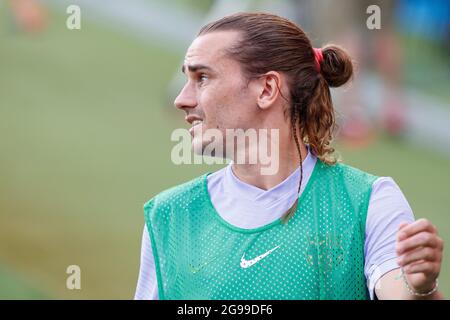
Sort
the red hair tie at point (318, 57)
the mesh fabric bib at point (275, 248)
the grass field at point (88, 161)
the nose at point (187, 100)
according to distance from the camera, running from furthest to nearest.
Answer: the grass field at point (88, 161) < the red hair tie at point (318, 57) < the nose at point (187, 100) < the mesh fabric bib at point (275, 248)

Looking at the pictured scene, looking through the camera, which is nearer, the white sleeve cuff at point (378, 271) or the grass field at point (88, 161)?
the white sleeve cuff at point (378, 271)

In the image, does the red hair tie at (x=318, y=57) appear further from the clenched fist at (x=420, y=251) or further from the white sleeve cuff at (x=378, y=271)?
the clenched fist at (x=420, y=251)

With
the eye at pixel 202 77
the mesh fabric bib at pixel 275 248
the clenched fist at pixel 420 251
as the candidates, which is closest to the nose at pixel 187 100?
the eye at pixel 202 77

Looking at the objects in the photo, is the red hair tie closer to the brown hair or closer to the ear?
the brown hair

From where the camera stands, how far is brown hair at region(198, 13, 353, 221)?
10.0 ft

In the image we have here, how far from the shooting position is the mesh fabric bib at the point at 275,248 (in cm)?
283

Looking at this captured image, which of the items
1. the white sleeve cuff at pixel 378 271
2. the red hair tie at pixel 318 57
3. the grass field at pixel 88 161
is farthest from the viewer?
the grass field at pixel 88 161

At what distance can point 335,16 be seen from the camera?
884cm

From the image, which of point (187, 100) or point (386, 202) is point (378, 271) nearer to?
point (386, 202)

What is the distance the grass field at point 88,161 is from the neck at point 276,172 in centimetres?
283

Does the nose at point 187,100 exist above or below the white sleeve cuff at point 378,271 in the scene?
above

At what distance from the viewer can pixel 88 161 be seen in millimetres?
7777

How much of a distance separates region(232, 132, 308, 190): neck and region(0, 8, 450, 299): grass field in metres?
2.83

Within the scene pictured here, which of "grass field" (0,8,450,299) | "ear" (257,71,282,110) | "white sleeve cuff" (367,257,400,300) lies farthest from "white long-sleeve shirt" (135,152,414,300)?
"grass field" (0,8,450,299)
